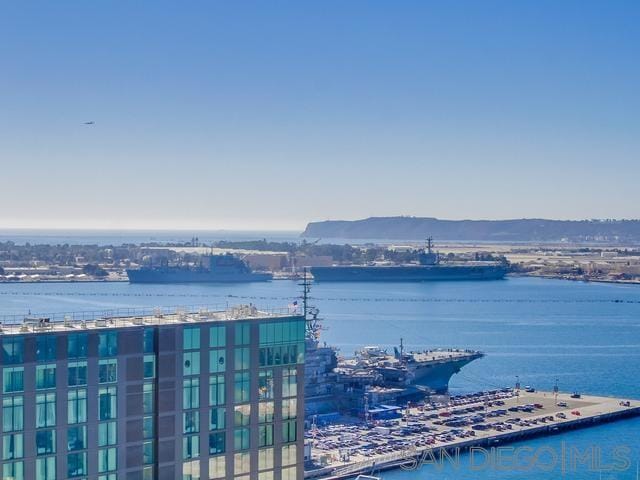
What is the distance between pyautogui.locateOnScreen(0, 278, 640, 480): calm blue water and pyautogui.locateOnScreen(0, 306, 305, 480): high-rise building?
12883 millimetres

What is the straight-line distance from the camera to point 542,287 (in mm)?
84438

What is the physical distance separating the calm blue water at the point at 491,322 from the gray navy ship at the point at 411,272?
2107 millimetres

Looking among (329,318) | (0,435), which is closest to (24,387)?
(0,435)

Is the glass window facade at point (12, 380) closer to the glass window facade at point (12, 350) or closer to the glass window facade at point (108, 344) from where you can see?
the glass window facade at point (12, 350)

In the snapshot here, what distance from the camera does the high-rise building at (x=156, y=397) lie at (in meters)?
8.41

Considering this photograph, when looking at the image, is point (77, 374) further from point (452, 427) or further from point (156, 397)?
point (452, 427)

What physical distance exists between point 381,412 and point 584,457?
5.77 metres

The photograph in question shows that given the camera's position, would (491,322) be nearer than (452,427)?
No

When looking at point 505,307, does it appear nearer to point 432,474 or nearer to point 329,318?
point 329,318

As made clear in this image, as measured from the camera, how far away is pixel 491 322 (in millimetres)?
52938

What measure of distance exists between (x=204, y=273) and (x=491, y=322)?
1332 inches

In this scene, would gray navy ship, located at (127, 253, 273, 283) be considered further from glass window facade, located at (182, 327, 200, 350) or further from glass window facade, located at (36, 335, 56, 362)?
glass window facade, located at (36, 335, 56, 362)

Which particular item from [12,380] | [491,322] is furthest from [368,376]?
[491,322]

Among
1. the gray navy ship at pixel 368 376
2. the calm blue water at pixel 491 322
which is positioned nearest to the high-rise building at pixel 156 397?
the calm blue water at pixel 491 322
